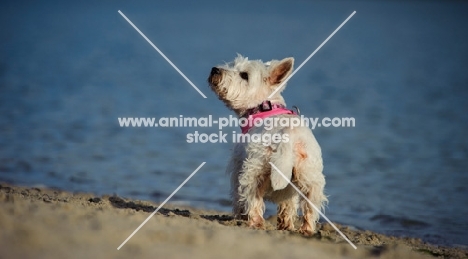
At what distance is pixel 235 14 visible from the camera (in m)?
70.4

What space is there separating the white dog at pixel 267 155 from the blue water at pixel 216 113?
2.45 meters

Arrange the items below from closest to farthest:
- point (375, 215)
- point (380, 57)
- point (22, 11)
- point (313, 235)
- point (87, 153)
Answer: point (313, 235)
point (375, 215)
point (87, 153)
point (380, 57)
point (22, 11)

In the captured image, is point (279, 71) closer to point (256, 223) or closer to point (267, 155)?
point (267, 155)

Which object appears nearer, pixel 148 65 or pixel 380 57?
pixel 148 65

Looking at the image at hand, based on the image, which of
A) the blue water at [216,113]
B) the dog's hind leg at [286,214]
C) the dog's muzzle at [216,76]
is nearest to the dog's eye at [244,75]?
the dog's muzzle at [216,76]

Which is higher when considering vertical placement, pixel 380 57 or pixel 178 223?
pixel 380 57

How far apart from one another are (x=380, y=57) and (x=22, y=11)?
3188cm

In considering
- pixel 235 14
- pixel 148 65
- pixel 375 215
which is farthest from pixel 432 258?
Answer: pixel 235 14

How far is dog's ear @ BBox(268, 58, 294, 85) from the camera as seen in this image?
7473 mm

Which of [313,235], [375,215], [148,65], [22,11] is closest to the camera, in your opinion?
[313,235]

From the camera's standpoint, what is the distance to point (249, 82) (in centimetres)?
751

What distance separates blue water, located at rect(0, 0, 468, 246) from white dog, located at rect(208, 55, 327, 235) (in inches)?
96.5

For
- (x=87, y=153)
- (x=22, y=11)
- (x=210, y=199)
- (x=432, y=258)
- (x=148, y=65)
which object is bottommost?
(x=432, y=258)

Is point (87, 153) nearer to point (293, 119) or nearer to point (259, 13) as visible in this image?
point (293, 119)
